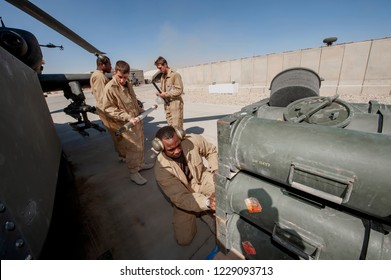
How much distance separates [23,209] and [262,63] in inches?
614

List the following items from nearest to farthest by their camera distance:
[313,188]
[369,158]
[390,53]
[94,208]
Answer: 1. [369,158]
2. [313,188]
3. [94,208]
4. [390,53]

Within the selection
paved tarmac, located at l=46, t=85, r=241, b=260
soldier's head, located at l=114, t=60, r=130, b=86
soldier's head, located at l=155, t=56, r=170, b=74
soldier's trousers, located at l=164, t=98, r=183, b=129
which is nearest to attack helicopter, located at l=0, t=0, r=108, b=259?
paved tarmac, located at l=46, t=85, r=241, b=260

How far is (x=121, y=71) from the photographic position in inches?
111

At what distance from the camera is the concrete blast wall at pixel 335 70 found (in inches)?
355

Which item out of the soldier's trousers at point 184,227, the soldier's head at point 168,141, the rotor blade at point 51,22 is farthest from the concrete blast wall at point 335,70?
the soldier's trousers at point 184,227

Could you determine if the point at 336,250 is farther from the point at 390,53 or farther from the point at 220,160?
the point at 390,53

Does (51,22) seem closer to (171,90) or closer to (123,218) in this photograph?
(171,90)

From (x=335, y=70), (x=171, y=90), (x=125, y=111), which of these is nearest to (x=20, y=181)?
(x=125, y=111)

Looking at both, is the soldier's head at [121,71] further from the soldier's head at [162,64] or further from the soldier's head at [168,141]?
the soldier's head at [168,141]

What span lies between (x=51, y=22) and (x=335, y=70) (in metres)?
13.6

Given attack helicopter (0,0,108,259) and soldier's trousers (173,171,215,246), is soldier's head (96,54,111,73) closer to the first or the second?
attack helicopter (0,0,108,259)

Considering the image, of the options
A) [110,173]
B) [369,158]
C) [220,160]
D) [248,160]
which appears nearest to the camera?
[369,158]

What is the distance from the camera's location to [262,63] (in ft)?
45.1
